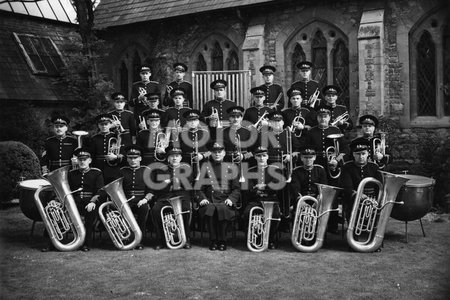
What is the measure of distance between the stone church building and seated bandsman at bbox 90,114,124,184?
18.7 ft

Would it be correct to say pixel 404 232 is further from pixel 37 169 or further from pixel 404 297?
pixel 37 169

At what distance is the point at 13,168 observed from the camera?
13250 mm

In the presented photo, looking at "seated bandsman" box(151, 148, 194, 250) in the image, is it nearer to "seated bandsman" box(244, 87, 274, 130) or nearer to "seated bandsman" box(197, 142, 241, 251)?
"seated bandsman" box(197, 142, 241, 251)

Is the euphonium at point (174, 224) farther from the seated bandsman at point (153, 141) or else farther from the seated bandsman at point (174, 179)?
the seated bandsman at point (153, 141)

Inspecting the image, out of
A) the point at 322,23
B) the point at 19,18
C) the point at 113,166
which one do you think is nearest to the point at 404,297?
the point at 113,166

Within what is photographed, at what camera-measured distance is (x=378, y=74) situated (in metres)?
13.4

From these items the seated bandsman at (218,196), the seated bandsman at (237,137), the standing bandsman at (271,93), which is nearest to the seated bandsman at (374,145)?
the seated bandsman at (237,137)

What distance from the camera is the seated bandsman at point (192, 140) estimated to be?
388 inches

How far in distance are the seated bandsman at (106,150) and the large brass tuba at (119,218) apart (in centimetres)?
111

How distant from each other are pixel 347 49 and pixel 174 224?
317 inches

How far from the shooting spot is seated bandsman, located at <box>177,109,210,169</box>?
9.85m

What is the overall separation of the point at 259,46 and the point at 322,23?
6.23ft

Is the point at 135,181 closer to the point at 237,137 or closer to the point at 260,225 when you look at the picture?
the point at 237,137

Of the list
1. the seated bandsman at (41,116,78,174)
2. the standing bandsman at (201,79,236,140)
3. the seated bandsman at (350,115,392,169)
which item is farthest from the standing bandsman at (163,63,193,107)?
the seated bandsman at (350,115,392,169)
